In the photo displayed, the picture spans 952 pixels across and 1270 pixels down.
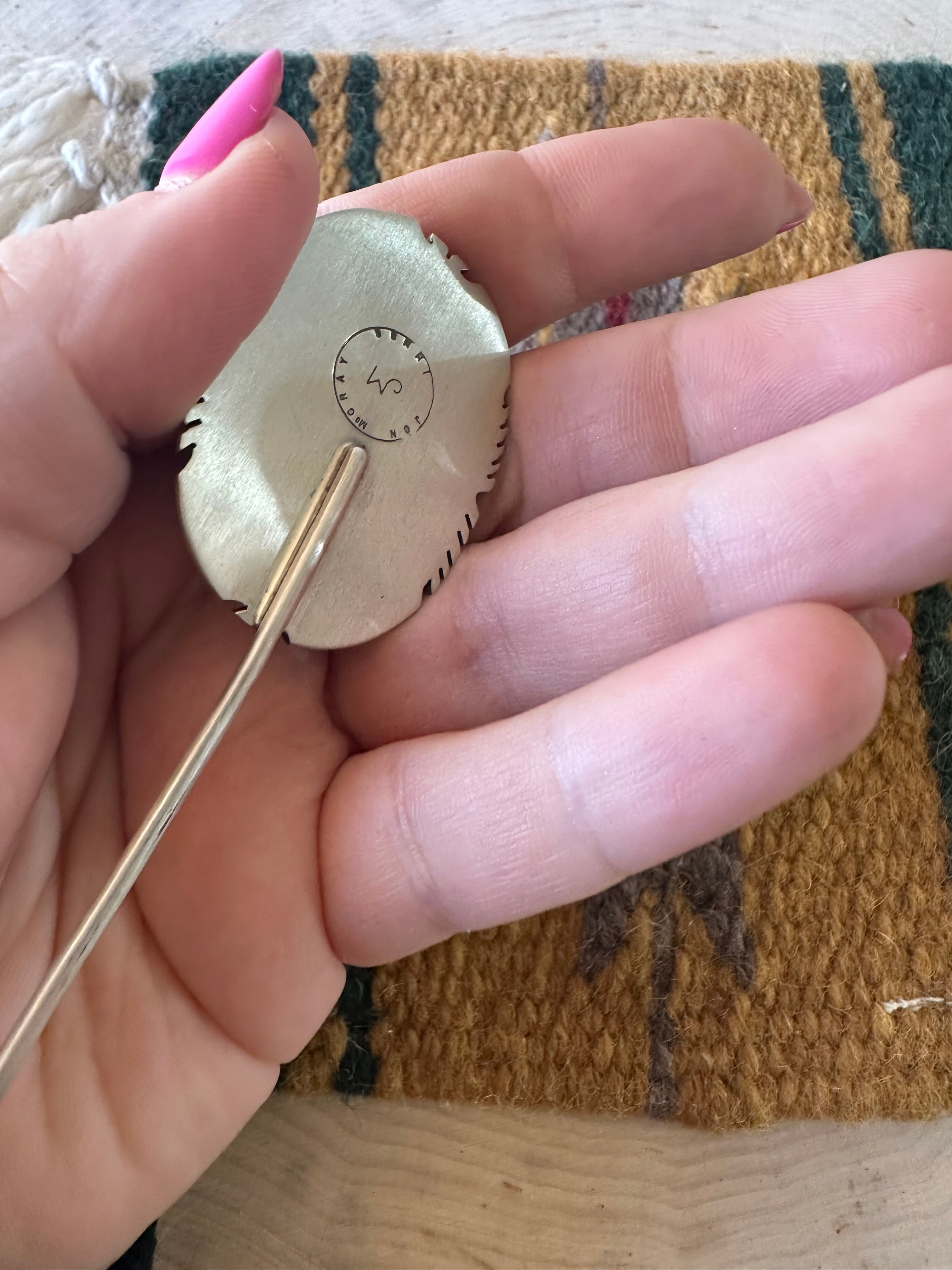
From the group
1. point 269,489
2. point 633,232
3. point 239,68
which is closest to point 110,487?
point 269,489

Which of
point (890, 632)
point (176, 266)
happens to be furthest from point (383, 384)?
point (890, 632)

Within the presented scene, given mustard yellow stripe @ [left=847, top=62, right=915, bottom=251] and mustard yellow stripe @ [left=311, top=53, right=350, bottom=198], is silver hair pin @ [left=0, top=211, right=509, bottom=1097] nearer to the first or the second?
mustard yellow stripe @ [left=311, top=53, right=350, bottom=198]

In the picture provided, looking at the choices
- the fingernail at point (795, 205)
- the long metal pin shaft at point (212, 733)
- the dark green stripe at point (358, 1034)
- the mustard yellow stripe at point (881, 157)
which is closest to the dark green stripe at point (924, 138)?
the mustard yellow stripe at point (881, 157)

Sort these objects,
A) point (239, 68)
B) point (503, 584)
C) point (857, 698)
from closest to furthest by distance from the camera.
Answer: point (857, 698) → point (503, 584) → point (239, 68)

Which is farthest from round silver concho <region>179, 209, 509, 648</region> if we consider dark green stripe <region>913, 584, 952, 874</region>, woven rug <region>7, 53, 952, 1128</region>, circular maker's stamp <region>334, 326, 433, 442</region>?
dark green stripe <region>913, 584, 952, 874</region>

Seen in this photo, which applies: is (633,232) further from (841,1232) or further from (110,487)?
(841,1232)

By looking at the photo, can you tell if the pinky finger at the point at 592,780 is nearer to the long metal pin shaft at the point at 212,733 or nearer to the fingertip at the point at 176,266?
the long metal pin shaft at the point at 212,733
